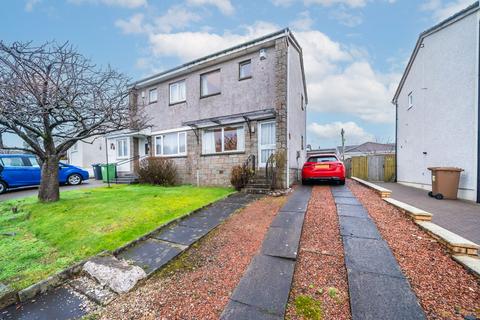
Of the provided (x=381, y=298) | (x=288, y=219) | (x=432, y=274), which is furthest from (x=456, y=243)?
(x=288, y=219)

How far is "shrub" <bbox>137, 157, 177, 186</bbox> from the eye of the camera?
10.8 m

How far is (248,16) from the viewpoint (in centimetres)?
962

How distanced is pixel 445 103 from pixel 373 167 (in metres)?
7.31

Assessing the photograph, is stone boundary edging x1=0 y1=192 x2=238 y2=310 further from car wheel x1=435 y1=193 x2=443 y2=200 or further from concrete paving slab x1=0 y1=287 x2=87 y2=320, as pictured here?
car wheel x1=435 y1=193 x2=443 y2=200

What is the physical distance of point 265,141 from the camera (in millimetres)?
9086

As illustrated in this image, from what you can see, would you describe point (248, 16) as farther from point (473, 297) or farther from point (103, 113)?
point (473, 297)

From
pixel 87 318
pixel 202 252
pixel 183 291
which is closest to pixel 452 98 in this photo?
pixel 202 252

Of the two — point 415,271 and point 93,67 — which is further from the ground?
point 93,67

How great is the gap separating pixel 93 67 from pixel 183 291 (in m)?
7.17

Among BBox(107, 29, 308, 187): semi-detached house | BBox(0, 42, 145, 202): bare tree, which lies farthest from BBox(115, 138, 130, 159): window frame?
BBox(0, 42, 145, 202): bare tree

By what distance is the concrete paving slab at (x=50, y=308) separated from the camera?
2.05 metres

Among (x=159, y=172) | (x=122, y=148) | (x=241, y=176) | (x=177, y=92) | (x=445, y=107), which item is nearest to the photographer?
(x=445, y=107)

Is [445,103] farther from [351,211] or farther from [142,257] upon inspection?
[142,257]

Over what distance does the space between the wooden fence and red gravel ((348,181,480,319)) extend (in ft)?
38.7
